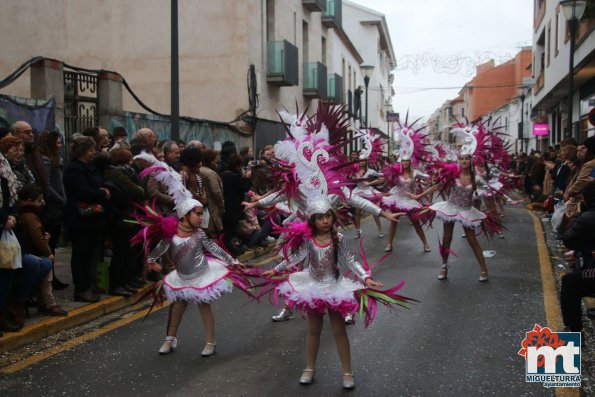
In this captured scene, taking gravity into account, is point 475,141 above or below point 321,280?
above

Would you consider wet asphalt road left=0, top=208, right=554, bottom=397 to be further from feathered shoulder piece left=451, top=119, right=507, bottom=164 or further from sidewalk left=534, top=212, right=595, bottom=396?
feathered shoulder piece left=451, top=119, right=507, bottom=164

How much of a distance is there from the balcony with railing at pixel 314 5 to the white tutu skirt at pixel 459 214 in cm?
1854

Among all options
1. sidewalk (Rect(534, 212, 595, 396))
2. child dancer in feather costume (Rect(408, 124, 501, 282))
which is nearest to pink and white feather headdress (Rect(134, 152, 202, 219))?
sidewalk (Rect(534, 212, 595, 396))

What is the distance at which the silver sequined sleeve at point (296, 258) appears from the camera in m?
5.19

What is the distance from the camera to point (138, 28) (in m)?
20.6

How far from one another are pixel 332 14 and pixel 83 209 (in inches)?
1017

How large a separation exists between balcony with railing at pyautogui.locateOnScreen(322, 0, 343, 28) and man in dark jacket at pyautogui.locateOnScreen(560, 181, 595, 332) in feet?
83.5

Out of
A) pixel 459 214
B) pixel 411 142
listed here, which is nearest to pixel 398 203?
pixel 411 142

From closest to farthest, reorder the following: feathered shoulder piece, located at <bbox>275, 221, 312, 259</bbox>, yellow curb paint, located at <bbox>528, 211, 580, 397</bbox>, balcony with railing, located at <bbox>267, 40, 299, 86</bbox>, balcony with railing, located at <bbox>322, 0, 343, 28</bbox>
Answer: yellow curb paint, located at <bbox>528, 211, 580, 397</bbox> → feathered shoulder piece, located at <bbox>275, 221, 312, 259</bbox> → balcony with railing, located at <bbox>267, 40, 299, 86</bbox> → balcony with railing, located at <bbox>322, 0, 343, 28</bbox>

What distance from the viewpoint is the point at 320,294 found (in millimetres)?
4848

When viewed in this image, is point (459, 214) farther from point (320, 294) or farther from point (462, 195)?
point (320, 294)

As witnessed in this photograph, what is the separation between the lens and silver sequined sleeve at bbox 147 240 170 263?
577 centimetres

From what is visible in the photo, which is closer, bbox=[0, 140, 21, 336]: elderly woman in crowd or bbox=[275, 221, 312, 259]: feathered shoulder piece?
bbox=[275, 221, 312, 259]: feathered shoulder piece

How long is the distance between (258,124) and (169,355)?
15.7m
